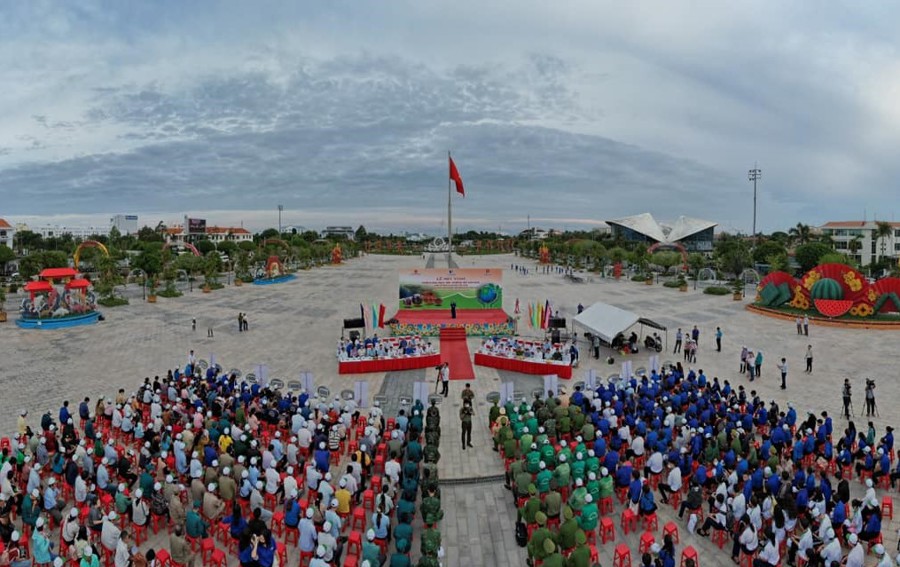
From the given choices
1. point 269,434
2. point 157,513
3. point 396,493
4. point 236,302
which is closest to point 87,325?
point 236,302

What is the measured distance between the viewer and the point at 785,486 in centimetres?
916

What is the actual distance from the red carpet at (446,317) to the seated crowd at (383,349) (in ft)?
16.6

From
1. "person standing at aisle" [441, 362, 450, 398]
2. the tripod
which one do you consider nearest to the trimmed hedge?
the tripod

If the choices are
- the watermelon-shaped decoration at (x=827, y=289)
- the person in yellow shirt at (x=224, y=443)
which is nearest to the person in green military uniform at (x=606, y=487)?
the person in yellow shirt at (x=224, y=443)

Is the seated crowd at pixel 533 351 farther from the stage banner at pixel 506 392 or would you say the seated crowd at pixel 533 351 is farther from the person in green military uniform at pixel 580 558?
the person in green military uniform at pixel 580 558

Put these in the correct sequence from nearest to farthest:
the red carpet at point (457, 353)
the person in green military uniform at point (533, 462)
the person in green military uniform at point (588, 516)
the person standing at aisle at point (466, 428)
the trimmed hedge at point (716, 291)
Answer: the person in green military uniform at point (588, 516) < the person in green military uniform at point (533, 462) < the person standing at aisle at point (466, 428) < the red carpet at point (457, 353) < the trimmed hedge at point (716, 291)

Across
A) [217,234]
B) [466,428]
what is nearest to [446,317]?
[466,428]

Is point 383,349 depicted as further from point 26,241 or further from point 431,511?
point 26,241

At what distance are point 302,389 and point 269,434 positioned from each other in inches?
124

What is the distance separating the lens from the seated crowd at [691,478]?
8.05 m

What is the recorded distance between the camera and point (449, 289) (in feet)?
87.6

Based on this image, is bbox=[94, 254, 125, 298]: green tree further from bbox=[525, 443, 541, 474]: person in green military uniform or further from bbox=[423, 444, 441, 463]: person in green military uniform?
bbox=[525, 443, 541, 474]: person in green military uniform

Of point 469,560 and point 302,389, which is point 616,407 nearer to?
point 469,560

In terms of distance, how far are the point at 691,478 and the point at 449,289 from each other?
17.7 meters
